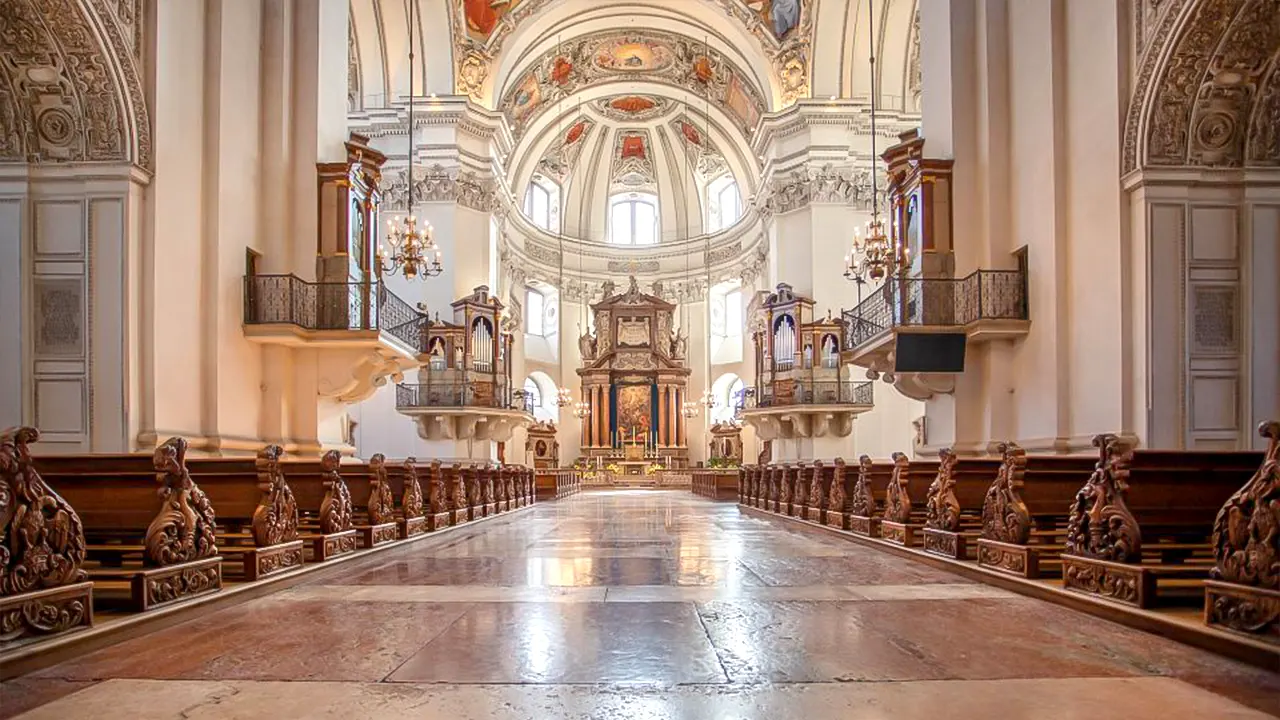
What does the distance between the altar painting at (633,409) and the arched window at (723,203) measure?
7382mm

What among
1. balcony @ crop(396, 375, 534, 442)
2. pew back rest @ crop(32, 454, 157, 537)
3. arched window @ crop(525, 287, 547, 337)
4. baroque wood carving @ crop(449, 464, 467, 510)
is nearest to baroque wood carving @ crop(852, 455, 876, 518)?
baroque wood carving @ crop(449, 464, 467, 510)

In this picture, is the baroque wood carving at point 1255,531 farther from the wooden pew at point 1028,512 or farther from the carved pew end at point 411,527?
the carved pew end at point 411,527

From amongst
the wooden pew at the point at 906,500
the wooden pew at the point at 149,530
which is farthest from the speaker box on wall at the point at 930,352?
the wooden pew at the point at 149,530

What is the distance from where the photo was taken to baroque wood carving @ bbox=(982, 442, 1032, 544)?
630cm

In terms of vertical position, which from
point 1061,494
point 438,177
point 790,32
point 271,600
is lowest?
point 271,600

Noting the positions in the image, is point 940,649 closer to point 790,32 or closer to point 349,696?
point 349,696

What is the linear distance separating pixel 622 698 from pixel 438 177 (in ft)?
77.4

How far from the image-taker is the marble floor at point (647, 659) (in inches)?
128

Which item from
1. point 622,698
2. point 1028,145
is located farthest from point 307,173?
point 622,698

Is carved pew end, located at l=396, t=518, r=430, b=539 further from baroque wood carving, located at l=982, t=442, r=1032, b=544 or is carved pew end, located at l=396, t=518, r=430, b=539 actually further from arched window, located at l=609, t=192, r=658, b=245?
arched window, located at l=609, t=192, r=658, b=245

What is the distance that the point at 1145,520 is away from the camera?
5.69 m

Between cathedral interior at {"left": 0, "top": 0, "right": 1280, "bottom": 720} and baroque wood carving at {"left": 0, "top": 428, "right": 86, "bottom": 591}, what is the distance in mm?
15

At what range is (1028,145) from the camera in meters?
12.0

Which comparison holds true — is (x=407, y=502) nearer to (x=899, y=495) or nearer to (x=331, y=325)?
(x=331, y=325)
